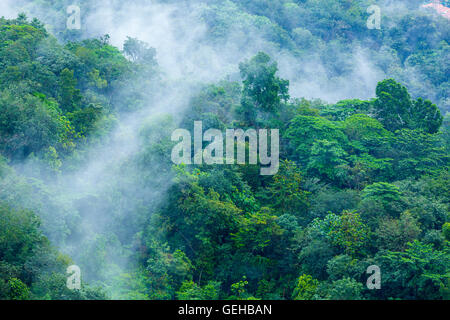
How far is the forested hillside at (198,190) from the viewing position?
1700 cm

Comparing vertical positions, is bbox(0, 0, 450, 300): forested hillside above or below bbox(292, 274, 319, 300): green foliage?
above

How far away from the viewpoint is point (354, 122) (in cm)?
2544

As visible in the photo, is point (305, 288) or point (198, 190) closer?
point (305, 288)

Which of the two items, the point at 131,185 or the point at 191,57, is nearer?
the point at 131,185

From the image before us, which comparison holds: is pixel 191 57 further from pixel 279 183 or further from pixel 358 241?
pixel 358 241

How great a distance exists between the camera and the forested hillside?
1700cm

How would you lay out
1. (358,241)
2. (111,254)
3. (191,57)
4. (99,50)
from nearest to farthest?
(358,241) → (111,254) → (99,50) → (191,57)

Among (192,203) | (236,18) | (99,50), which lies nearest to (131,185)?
(192,203)

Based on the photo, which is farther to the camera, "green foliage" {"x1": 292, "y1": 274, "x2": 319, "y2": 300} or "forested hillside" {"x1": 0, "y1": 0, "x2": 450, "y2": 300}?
"forested hillside" {"x1": 0, "y1": 0, "x2": 450, "y2": 300}

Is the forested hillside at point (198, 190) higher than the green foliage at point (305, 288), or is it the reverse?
the forested hillside at point (198, 190)

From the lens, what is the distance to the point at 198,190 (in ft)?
65.0

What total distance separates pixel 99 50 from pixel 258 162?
1472cm

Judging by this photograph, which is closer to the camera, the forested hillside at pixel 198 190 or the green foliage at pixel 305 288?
the green foliage at pixel 305 288

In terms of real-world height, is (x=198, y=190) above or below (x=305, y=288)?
above
